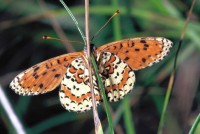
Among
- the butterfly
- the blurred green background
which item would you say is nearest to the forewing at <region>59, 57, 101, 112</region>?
the butterfly

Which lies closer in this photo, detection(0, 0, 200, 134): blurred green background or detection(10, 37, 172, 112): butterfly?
detection(10, 37, 172, 112): butterfly

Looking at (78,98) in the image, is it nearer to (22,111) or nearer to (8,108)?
Answer: (8,108)

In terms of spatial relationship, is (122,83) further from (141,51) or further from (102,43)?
(102,43)

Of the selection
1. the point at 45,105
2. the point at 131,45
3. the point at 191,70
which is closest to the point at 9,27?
the point at 45,105

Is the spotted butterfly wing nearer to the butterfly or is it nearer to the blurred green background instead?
the butterfly

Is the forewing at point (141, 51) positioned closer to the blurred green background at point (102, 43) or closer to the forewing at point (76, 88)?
the forewing at point (76, 88)

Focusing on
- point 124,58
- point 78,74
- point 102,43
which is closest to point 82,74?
point 78,74

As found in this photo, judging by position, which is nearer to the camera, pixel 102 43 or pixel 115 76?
pixel 115 76
